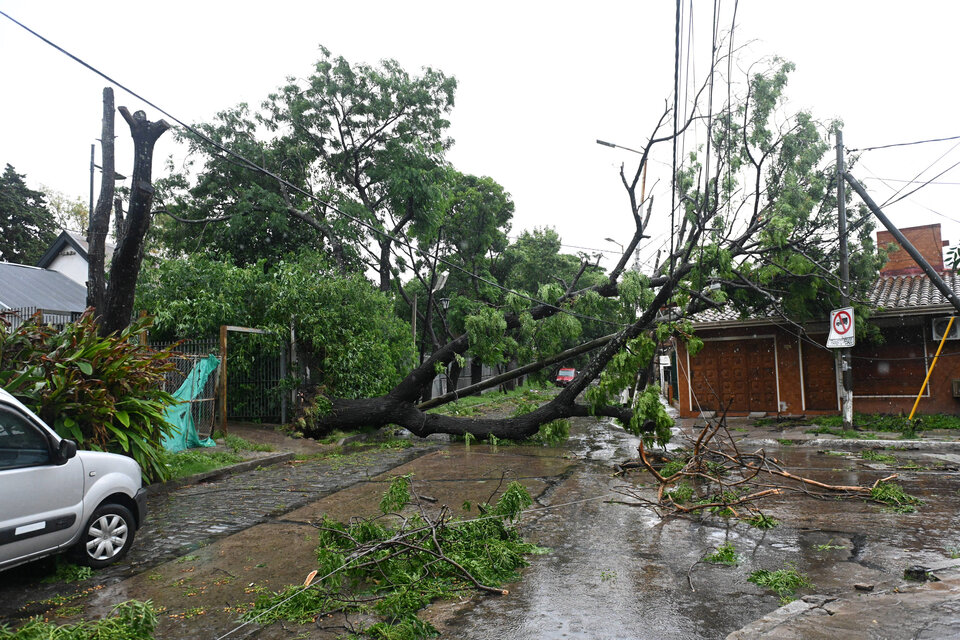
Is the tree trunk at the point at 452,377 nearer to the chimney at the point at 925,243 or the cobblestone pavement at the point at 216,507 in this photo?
the cobblestone pavement at the point at 216,507

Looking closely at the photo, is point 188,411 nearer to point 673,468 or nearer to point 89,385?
point 89,385

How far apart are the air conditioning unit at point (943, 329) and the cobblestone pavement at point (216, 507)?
14279 mm

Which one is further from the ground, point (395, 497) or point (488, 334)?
point (488, 334)

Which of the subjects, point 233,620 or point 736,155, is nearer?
point 233,620

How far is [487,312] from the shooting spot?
14383 mm

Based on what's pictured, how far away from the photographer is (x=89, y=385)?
7.24 meters

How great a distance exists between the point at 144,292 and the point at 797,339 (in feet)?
59.5

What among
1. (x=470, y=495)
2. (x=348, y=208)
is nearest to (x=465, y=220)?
(x=348, y=208)

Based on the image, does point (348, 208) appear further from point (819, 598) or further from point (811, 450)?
point (819, 598)

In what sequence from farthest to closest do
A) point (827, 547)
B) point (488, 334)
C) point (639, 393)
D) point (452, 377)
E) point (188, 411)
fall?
point (452, 377) → point (488, 334) → point (188, 411) → point (639, 393) → point (827, 547)

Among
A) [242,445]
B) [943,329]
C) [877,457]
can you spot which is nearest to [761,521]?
[877,457]

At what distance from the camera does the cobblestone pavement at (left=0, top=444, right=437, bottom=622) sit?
5414 millimetres

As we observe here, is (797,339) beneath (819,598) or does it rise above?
above

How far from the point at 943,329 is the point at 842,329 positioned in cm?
448
